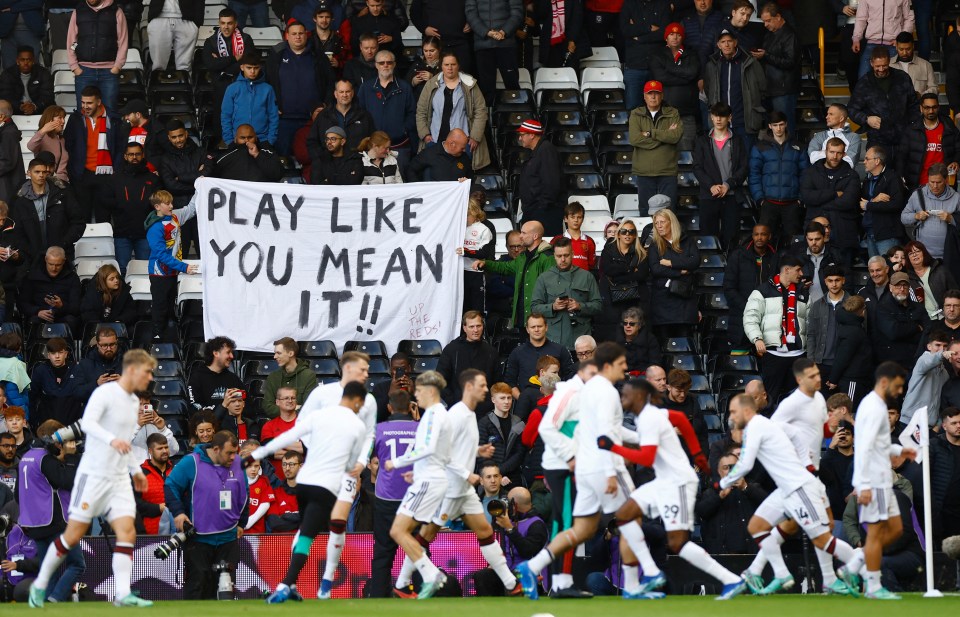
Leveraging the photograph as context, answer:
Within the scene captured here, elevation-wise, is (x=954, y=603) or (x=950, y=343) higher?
(x=950, y=343)

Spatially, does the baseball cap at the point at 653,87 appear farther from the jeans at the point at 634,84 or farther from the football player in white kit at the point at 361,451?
the football player in white kit at the point at 361,451

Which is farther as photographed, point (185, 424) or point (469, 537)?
point (185, 424)

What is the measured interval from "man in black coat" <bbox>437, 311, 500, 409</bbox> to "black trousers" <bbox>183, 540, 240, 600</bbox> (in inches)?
128

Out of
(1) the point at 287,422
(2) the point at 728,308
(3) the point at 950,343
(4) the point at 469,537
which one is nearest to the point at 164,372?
(1) the point at 287,422

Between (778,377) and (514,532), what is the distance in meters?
4.87

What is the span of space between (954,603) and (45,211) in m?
12.3

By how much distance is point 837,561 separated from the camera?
16016mm

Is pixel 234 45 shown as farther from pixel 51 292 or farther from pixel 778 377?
pixel 778 377

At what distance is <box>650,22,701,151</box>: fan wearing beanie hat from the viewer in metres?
21.5

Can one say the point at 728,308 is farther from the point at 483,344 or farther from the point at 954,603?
the point at 954,603

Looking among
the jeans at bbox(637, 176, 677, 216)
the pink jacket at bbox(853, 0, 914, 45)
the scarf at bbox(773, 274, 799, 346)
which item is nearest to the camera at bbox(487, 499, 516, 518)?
the scarf at bbox(773, 274, 799, 346)

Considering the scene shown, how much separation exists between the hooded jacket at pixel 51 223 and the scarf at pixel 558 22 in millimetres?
7457

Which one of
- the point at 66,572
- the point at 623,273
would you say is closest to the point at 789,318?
the point at 623,273

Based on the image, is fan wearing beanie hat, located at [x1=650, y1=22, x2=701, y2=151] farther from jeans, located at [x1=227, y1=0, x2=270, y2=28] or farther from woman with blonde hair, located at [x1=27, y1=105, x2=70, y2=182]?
woman with blonde hair, located at [x1=27, y1=105, x2=70, y2=182]
